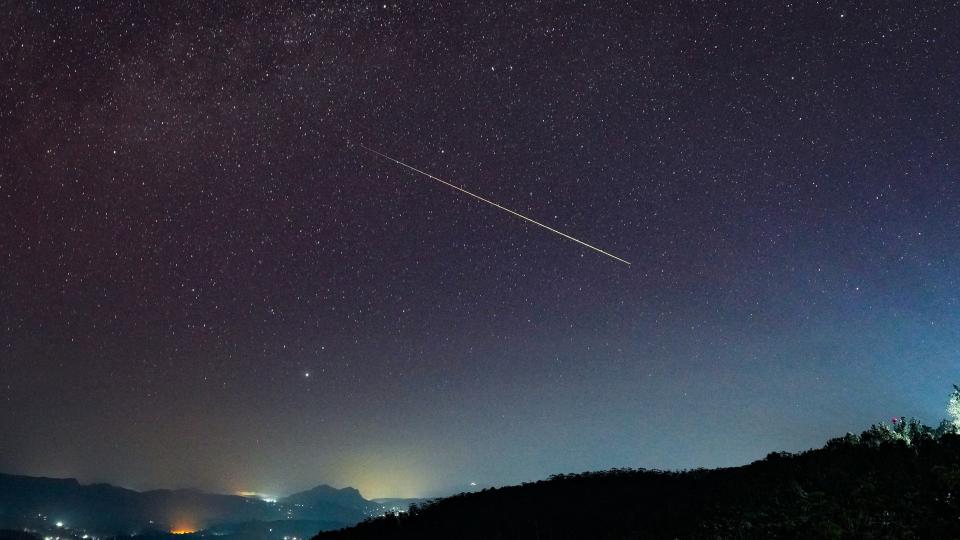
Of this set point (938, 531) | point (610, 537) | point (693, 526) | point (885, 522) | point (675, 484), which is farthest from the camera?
point (675, 484)

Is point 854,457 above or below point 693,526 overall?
above

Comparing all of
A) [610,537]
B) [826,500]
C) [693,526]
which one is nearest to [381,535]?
[610,537]

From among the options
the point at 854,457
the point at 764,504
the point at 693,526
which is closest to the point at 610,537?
the point at 693,526

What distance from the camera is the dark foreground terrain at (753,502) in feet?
36.4

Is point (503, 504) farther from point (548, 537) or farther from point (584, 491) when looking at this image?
point (548, 537)

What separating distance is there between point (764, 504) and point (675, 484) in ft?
24.0

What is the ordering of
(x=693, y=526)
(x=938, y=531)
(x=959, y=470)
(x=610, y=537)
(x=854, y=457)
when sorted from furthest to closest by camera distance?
(x=854, y=457)
(x=610, y=537)
(x=693, y=526)
(x=959, y=470)
(x=938, y=531)

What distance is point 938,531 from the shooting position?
9.80m

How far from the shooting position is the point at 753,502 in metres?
13.7

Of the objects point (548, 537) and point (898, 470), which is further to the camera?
point (548, 537)

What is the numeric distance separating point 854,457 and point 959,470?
14.5 feet

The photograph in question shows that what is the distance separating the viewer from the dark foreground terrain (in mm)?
11102

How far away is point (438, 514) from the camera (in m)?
22.3

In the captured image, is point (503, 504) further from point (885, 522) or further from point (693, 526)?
point (885, 522)
